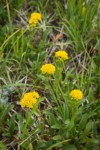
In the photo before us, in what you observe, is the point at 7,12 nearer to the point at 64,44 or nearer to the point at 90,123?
the point at 64,44

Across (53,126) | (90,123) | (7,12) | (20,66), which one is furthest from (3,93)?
(7,12)

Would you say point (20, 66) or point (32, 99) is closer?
point (32, 99)

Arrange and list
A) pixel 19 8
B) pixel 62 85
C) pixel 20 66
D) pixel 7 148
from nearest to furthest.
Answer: pixel 7 148
pixel 62 85
pixel 20 66
pixel 19 8

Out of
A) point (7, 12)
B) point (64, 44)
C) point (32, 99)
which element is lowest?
point (32, 99)

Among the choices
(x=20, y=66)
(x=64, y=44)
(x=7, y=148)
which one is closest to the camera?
(x=7, y=148)

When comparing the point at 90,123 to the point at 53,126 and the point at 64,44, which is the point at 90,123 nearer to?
the point at 53,126

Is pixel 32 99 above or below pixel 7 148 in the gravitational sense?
above

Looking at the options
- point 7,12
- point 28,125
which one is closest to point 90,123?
point 28,125
